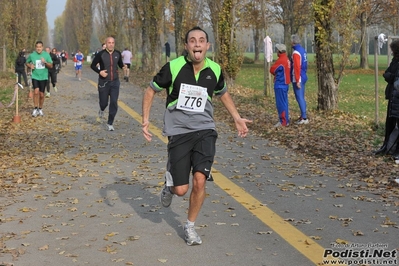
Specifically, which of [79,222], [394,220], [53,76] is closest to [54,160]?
[79,222]

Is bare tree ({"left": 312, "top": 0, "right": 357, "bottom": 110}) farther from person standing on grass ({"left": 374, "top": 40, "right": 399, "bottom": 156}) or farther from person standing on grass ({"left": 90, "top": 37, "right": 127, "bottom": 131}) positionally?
person standing on grass ({"left": 374, "top": 40, "right": 399, "bottom": 156})

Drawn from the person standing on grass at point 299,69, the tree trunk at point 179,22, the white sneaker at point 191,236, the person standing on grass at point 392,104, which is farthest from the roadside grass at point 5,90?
the white sneaker at point 191,236

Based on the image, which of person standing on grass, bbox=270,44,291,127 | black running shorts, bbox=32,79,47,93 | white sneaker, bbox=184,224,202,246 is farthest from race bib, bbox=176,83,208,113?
black running shorts, bbox=32,79,47,93

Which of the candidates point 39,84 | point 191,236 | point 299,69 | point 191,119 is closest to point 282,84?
point 299,69

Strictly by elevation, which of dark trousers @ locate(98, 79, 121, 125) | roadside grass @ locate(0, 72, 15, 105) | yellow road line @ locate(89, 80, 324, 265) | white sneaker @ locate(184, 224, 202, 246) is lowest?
roadside grass @ locate(0, 72, 15, 105)

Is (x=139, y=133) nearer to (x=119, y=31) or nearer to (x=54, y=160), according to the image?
(x=54, y=160)

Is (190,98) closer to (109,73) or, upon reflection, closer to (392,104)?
(392,104)

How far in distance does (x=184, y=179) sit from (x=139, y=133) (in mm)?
8547

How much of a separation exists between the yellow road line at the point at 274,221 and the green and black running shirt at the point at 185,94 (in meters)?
1.24

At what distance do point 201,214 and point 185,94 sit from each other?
1615 mm

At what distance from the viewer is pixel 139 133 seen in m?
15.0

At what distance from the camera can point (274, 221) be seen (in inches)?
282

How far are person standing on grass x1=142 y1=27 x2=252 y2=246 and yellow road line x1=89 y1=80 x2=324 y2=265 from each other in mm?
879

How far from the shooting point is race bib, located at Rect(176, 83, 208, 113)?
21.3 feet
